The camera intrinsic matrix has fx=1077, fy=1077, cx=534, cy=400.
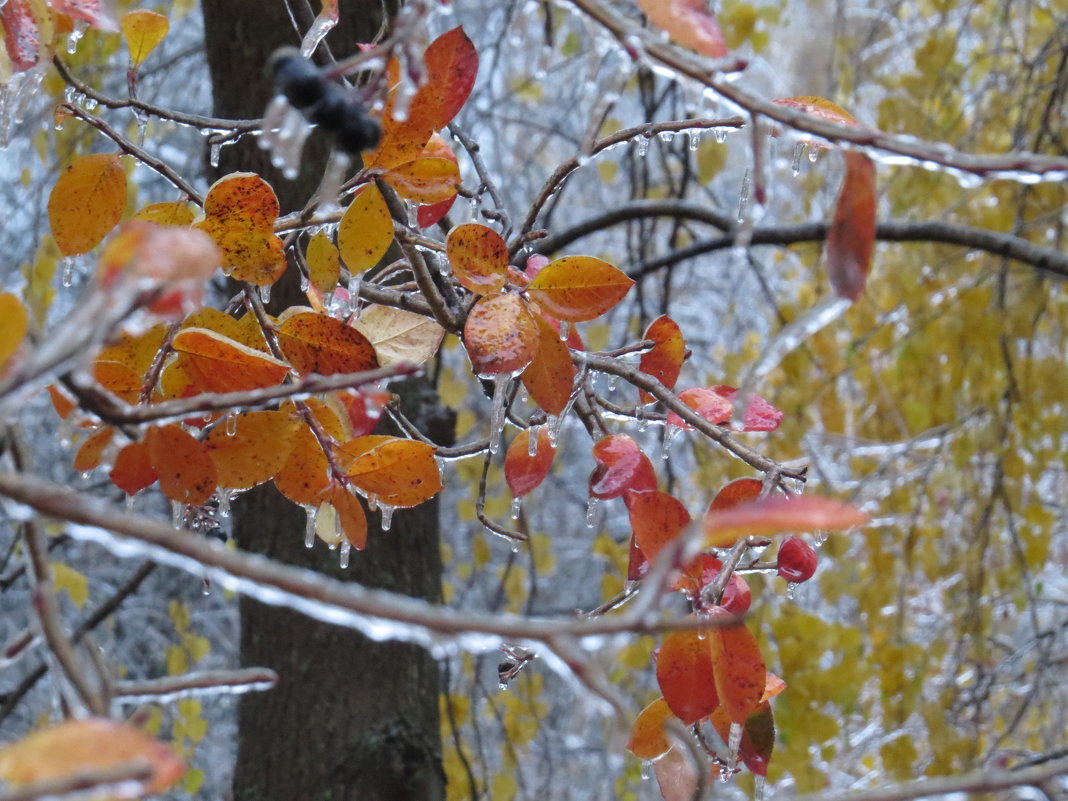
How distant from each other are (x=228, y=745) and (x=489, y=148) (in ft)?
6.11

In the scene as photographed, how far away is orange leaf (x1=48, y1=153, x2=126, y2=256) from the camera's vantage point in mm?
601

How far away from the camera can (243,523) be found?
4.10ft

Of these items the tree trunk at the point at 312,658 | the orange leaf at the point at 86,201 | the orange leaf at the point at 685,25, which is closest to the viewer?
the orange leaf at the point at 685,25

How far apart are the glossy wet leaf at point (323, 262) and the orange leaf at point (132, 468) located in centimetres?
13

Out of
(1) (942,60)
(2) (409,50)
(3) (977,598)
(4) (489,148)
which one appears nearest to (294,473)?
(2) (409,50)

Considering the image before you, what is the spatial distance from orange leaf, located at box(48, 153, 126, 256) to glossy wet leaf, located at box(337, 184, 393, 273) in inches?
5.8

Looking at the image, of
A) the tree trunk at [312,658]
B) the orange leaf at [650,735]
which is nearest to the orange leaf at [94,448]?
the orange leaf at [650,735]

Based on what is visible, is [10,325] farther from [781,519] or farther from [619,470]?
[619,470]

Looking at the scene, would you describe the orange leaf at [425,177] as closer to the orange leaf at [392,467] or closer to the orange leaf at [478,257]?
the orange leaf at [478,257]

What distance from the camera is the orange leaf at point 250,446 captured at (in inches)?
21.7

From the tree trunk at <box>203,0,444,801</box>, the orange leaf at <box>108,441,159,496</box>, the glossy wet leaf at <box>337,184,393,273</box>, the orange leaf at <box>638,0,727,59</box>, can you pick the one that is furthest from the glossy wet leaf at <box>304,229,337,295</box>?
the tree trunk at <box>203,0,444,801</box>

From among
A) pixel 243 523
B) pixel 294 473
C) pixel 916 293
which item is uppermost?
pixel 916 293

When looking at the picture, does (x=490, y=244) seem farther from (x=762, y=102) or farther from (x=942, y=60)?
(x=942, y=60)

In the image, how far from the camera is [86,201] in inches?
23.9
